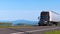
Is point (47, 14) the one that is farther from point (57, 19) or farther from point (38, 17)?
point (57, 19)

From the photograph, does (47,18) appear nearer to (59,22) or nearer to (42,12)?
(42,12)

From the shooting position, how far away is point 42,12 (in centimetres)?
4666

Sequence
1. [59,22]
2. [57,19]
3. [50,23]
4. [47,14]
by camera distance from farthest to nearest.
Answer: [59,22]
[57,19]
[50,23]
[47,14]

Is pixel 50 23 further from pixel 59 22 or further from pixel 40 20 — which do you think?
pixel 59 22

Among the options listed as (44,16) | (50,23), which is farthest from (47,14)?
(50,23)

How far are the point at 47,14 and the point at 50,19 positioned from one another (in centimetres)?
271

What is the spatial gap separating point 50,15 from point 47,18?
41.9 inches

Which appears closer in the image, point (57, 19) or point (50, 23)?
point (50, 23)

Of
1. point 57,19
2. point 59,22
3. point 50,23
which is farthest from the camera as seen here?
point 59,22

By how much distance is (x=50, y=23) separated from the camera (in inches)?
1975

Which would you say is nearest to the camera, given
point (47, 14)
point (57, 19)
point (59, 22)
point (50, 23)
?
point (47, 14)

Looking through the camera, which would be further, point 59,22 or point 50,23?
point 59,22

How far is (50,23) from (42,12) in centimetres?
508

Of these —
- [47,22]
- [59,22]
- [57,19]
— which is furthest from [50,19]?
[59,22]
